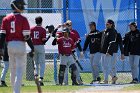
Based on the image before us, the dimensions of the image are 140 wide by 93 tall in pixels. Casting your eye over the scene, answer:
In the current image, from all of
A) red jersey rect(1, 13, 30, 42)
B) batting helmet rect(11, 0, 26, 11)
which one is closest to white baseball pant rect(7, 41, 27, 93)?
red jersey rect(1, 13, 30, 42)

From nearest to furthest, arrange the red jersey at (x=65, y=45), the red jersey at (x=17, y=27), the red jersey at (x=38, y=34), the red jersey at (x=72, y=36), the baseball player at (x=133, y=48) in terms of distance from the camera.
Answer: the red jersey at (x=17, y=27), the red jersey at (x=38, y=34), the red jersey at (x=65, y=45), the red jersey at (x=72, y=36), the baseball player at (x=133, y=48)

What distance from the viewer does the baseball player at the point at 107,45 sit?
1783 cm

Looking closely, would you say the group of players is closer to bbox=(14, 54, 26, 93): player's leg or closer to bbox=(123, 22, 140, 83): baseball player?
bbox=(123, 22, 140, 83): baseball player

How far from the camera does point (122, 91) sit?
1475 centimetres

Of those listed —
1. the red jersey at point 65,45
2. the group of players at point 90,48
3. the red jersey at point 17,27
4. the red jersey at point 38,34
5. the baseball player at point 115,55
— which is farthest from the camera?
the baseball player at point 115,55

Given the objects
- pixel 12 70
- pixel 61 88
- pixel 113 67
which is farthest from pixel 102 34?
pixel 12 70

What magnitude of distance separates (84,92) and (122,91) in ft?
3.46

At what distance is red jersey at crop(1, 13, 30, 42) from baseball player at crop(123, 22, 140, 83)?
687 cm

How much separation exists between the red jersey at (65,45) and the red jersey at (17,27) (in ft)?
17.6

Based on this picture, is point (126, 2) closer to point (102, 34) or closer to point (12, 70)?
point (102, 34)

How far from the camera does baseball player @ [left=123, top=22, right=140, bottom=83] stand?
18283mm

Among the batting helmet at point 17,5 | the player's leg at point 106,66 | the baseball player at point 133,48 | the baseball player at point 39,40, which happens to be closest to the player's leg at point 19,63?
the batting helmet at point 17,5

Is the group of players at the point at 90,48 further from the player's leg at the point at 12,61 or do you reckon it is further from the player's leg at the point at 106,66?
the player's leg at the point at 12,61

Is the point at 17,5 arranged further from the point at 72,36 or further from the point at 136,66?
the point at 136,66
